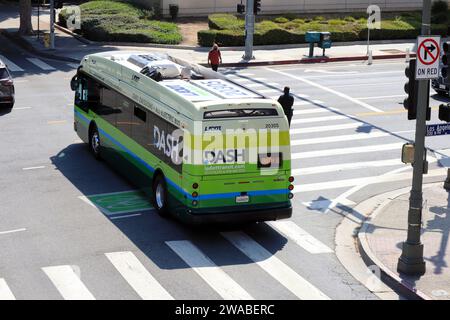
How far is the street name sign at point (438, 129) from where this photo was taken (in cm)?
1761

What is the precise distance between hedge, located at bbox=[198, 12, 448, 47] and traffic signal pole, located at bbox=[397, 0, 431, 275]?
31.1m

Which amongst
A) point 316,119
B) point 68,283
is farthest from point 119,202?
point 316,119

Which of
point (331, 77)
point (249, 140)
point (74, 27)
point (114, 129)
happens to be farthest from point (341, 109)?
point (74, 27)

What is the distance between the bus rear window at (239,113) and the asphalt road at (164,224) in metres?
2.58

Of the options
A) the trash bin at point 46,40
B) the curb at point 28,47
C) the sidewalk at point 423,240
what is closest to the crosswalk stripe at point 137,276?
the sidewalk at point 423,240

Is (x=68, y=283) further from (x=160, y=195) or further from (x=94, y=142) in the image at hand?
(x=94, y=142)

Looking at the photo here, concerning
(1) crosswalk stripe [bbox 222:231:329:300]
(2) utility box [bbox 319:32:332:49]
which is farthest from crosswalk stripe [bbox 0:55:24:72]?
(1) crosswalk stripe [bbox 222:231:329:300]

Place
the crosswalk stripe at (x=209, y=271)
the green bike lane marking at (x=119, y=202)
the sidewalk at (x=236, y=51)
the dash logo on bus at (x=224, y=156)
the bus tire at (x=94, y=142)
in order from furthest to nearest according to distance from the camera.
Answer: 1. the sidewalk at (x=236, y=51)
2. the bus tire at (x=94, y=142)
3. the green bike lane marking at (x=119, y=202)
4. the dash logo on bus at (x=224, y=156)
5. the crosswalk stripe at (x=209, y=271)

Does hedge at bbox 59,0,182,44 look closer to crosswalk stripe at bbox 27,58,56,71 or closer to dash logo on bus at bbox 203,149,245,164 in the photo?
crosswalk stripe at bbox 27,58,56,71

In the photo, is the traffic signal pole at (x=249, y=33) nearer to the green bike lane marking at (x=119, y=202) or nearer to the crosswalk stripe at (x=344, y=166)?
the crosswalk stripe at (x=344, y=166)

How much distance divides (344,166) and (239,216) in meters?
7.18

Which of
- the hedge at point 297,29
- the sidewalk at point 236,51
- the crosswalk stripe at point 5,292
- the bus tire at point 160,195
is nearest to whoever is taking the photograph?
the crosswalk stripe at point 5,292

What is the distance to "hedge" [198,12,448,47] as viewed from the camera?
155 feet

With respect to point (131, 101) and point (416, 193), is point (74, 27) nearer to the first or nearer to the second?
point (131, 101)
